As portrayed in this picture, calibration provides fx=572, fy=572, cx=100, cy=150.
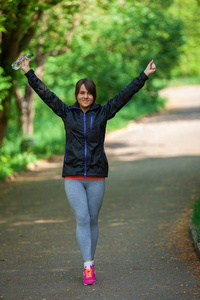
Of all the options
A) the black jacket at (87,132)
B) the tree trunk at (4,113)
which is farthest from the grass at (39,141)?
the black jacket at (87,132)

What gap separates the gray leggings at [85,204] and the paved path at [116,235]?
1.30 feet

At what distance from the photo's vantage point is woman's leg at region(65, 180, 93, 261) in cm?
522

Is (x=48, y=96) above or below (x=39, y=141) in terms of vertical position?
below

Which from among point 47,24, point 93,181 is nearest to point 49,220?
point 93,181

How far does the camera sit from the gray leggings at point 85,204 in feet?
17.1

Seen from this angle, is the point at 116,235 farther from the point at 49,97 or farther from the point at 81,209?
the point at 49,97

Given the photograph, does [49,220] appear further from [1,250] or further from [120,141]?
[120,141]

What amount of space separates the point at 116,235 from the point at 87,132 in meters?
2.80

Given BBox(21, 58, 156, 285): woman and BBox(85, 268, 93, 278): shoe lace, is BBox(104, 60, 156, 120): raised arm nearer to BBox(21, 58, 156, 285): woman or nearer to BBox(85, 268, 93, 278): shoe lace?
BBox(21, 58, 156, 285): woman

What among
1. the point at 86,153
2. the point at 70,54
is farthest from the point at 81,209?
the point at 70,54

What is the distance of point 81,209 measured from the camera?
5.23 metres

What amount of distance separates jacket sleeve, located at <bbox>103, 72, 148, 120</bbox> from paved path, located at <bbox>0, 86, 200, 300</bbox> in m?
1.62

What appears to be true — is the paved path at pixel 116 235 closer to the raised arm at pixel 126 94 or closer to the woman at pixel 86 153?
the woman at pixel 86 153

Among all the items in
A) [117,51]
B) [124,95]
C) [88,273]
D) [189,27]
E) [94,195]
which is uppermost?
[189,27]
